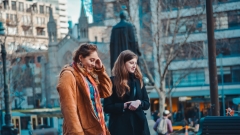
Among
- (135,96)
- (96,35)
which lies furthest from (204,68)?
(135,96)

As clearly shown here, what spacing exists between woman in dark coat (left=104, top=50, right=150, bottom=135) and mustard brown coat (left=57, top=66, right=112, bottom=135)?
1.32 meters

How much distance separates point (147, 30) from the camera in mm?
32031

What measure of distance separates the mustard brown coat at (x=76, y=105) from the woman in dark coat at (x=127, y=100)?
1320mm

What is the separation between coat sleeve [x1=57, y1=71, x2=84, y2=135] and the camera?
15.3ft

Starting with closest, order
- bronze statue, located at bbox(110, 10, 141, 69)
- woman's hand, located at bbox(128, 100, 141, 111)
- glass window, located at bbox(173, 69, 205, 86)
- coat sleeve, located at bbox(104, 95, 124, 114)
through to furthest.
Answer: woman's hand, located at bbox(128, 100, 141, 111), coat sleeve, located at bbox(104, 95, 124, 114), bronze statue, located at bbox(110, 10, 141, 69), glass window, located at bbox(173, 69, 205, 86)

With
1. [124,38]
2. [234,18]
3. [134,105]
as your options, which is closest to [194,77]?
[234,18]

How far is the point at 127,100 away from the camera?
639 centimetres

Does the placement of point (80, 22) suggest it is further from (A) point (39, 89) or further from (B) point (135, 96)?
(B) point (135, 96)

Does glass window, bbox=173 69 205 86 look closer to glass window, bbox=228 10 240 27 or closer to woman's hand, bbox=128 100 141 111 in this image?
glass window, bbox=228 10 240 27

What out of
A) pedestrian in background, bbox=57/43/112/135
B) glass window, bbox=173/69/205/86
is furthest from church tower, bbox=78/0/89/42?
pedestrian in background, bbox=57/43/112/135

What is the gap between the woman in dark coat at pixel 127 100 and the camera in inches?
246

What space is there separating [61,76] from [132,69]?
1578 mm

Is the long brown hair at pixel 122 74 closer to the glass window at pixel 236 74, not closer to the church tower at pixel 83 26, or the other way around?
the glass window at pixel 236 74

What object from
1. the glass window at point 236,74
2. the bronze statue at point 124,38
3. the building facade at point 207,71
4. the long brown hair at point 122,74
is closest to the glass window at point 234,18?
the building facade at point 207,71
